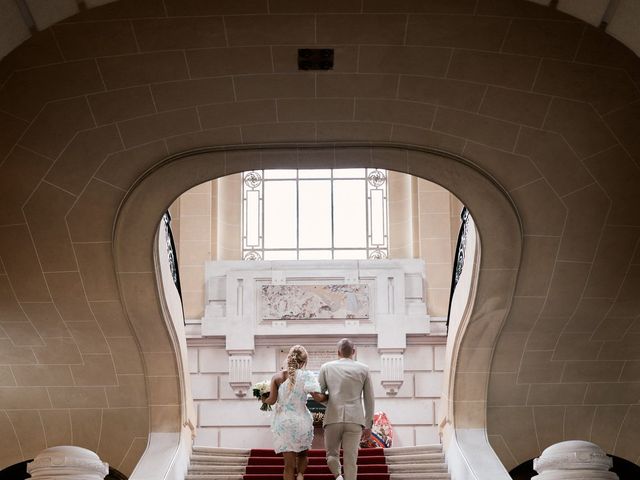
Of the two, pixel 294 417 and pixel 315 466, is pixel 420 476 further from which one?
pixel 294 417

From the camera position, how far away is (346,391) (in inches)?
334

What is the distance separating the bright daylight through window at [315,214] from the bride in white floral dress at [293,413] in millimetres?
6521

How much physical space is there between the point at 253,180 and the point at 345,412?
787 cm

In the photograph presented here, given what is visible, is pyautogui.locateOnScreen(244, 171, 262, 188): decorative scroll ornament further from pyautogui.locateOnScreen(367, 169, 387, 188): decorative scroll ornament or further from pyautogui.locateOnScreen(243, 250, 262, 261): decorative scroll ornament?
pyautogui.locateOnScreen(367, 169, 387, 188): decorative scroll ornament

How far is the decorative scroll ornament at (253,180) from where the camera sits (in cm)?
1562

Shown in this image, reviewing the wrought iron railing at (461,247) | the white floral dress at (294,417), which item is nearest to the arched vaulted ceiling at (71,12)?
the white floral dress at (294,417)

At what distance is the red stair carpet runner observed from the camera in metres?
9.81

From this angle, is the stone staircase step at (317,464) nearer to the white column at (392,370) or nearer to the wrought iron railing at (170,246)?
the wrought iron railing at (170,246)

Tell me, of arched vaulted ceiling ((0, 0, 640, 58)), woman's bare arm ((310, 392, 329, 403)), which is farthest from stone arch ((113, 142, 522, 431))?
arched vaulted ceiling ((0, 0, 640, 58))

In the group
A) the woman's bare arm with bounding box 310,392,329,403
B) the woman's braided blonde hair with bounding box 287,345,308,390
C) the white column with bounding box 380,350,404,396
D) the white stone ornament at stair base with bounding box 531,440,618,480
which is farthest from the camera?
the white column with bounding box 380,350,404,396

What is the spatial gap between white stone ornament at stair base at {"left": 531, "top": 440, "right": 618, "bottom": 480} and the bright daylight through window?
23.3 ft

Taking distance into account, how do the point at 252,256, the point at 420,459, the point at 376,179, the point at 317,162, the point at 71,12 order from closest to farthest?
the point at 71,12
the point at 317,162
the point at 420,459
the point at 252,256
the point at 376,179

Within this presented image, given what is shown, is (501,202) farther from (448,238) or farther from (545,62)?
(448,238)

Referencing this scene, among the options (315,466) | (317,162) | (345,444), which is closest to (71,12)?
(317,162)
